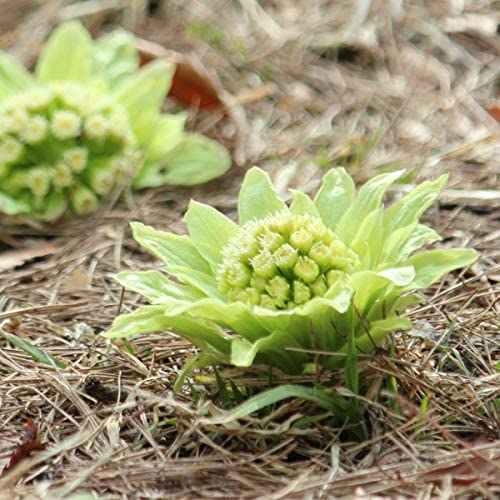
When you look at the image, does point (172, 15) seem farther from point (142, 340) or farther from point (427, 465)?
point (427, 465)

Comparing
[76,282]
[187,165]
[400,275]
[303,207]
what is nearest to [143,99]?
[187,165]

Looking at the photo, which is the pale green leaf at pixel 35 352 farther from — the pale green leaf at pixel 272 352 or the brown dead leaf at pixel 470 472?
the brown dead leaf at pixel 470 472

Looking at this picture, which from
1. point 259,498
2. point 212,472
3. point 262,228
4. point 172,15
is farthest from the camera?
point 172,15

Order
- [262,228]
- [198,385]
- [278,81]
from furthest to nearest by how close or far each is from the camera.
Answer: [278,81]
[198,385]
[262,228]

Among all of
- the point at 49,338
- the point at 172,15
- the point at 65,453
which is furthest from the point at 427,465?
the point at 172,15

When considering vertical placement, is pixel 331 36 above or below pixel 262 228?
below

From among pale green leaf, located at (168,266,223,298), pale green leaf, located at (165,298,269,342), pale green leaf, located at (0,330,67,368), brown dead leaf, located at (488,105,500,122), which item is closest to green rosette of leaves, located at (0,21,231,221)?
pale green leaf, located at (0,330,67,368)

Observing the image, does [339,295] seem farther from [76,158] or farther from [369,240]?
[76,158]
